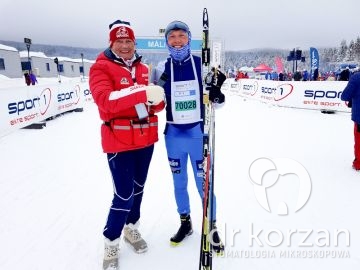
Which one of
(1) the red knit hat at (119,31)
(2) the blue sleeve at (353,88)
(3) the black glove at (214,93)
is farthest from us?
(2) the blue sleeve at (353,88)

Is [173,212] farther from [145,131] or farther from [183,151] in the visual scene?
[145,131]

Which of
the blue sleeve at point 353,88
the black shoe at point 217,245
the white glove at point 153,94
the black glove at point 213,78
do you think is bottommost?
the black shoe at point 217,245

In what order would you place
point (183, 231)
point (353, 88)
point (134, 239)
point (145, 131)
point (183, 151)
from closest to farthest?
point (145, 131)
point (183, 151)
point (134, 239)
point (183, 231)
point (353, 88)

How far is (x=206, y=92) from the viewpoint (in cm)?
279

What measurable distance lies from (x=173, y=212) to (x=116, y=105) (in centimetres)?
219

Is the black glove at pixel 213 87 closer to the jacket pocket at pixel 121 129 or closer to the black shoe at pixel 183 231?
the jacket pocket at pixel 121 129

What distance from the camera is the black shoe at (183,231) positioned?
10.6ft

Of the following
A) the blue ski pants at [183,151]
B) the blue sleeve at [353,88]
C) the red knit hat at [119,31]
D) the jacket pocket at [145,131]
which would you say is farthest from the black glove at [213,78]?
the blue sleeve at [353,88]

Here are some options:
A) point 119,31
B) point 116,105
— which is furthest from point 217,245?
point 119,31

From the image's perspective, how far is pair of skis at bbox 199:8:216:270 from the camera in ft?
8.48

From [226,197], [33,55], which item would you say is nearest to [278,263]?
[226,197]

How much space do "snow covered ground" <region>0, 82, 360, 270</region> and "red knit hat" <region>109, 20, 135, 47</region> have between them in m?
2.26

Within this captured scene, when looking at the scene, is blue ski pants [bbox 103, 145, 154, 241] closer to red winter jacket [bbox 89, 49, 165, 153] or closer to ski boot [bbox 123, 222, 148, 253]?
red winter jacket [bbox 89, 49, 165, 153]

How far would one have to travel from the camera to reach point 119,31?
8.39ft
